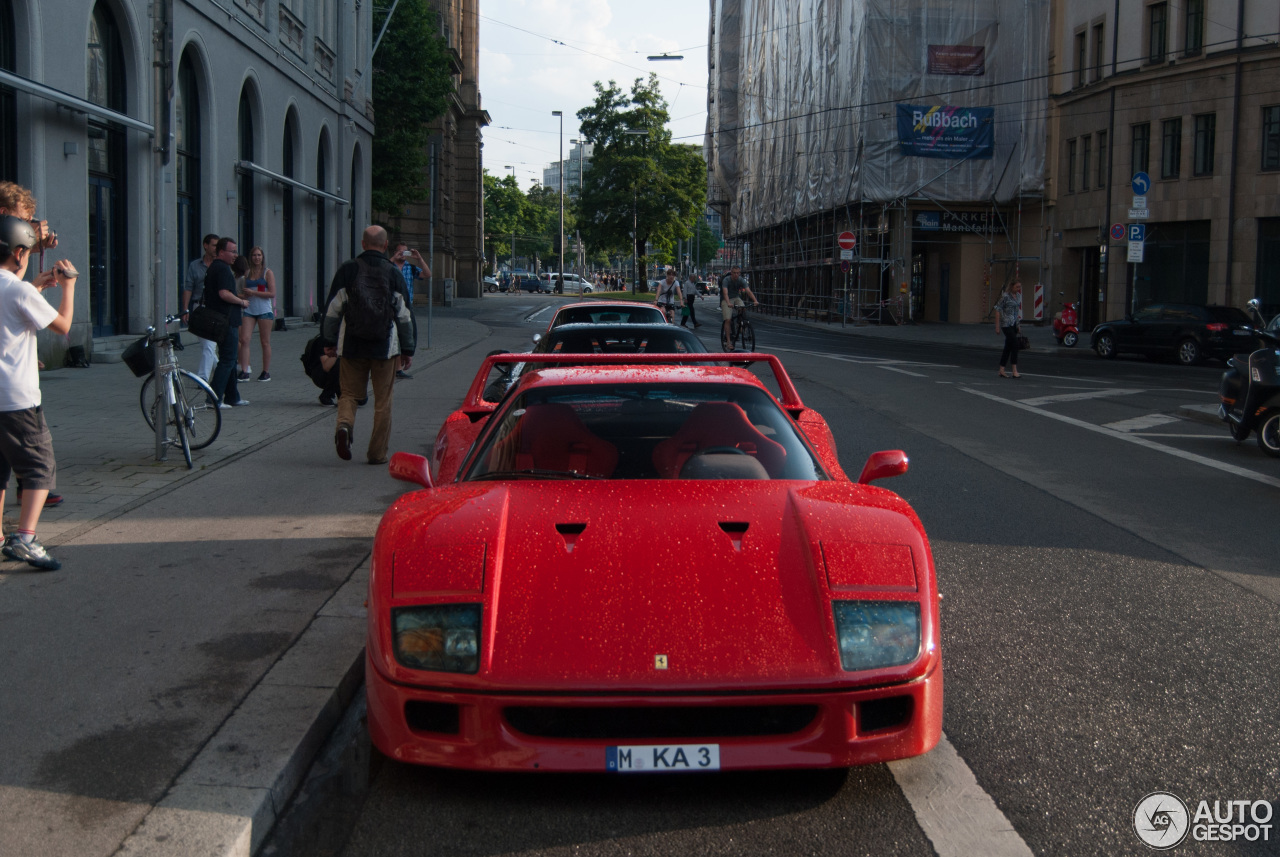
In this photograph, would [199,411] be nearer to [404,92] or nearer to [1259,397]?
[1259,397]

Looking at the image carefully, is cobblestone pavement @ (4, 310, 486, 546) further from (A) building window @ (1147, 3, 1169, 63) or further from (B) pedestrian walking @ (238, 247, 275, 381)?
(A) building window @ (1147, 3, 1169, 63)

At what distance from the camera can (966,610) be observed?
5.59 metres

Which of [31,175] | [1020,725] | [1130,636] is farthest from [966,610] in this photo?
[31,175]

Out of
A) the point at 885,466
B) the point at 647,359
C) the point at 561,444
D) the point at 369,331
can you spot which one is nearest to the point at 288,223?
the point at 369,331

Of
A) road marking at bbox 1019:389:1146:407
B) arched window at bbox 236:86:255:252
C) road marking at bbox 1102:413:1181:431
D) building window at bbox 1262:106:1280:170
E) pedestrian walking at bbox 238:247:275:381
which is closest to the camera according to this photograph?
road marking at bbox 1102:413:1181:431

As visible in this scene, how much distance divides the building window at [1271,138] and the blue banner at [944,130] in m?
8.86

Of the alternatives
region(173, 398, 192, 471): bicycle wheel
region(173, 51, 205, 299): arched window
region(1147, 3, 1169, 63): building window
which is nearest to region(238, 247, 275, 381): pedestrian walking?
region(173, 398, 192, 471): bicycle wheel

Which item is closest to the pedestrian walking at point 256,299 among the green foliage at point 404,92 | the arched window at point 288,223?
the arched window at point 288,223

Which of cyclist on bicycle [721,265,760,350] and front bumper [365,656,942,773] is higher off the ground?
cyclist on bicycle [721,265,760,350]

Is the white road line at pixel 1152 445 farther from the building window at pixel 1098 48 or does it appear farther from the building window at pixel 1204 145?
the building window at pixel 1098 48

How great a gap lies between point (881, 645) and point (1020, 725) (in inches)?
42.0

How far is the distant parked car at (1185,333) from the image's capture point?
26.2m

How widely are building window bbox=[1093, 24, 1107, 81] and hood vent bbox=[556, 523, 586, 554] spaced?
39.5 meters

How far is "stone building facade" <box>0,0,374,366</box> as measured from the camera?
15.7 m
